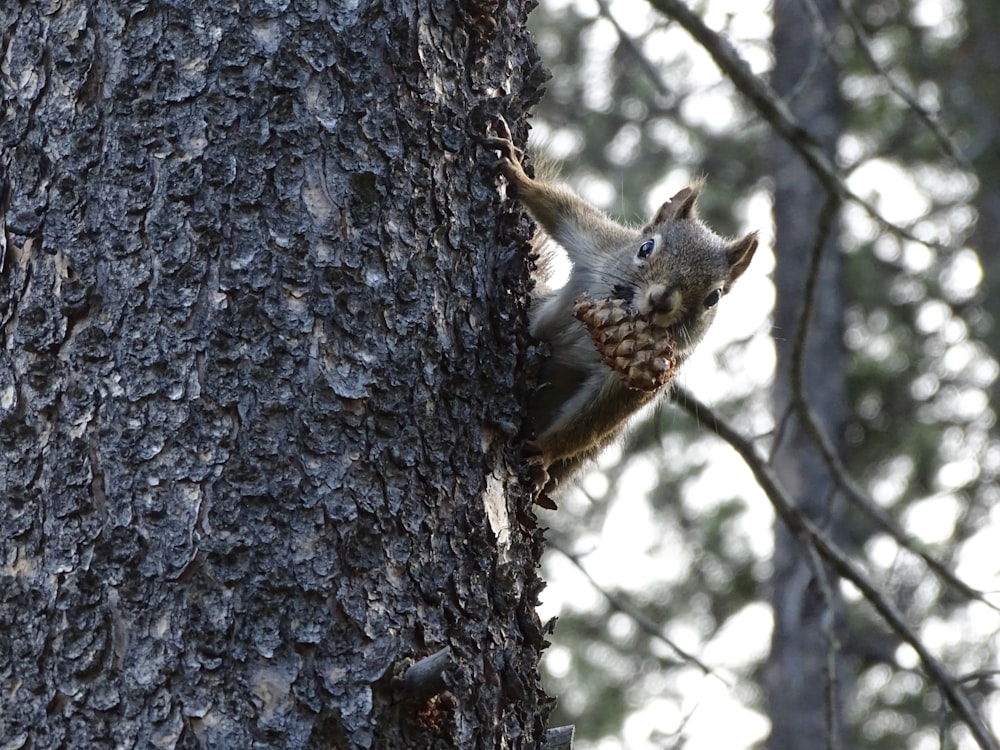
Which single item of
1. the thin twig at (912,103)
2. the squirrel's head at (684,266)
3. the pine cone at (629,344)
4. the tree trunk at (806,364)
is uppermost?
the tree trunk at (806,364)

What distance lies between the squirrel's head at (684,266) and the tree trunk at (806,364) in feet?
9.33

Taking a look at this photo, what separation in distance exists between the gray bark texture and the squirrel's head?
36.5 inches

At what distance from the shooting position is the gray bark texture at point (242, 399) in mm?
1771

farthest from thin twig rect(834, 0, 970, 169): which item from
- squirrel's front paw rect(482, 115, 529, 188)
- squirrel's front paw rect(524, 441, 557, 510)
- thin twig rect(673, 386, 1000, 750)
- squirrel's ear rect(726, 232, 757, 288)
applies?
squirrel's front paw rect(524, 441, 557, 510)

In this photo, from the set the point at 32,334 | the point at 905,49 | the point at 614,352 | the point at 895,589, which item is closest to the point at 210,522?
the point at 32,334

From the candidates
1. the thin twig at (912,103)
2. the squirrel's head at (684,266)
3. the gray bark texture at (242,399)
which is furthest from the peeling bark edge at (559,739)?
the thin twig at (912,103)

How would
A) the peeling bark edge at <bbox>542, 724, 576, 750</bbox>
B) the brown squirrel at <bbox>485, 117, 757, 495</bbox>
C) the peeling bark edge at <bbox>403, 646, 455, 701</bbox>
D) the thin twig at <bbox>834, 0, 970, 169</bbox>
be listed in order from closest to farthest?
A: the peeling bark edge at <bbox>403, 646, 455, 701</bbox> → the peeling bark edge at <bbox>542, 724, 576, 750</bbox> → the brown squirrel at <bbox>485, 117, 757, 495</bbox> → the thin twig at <bbox>834, 0, 970, 169</bbox>

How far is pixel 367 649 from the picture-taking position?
1823mm

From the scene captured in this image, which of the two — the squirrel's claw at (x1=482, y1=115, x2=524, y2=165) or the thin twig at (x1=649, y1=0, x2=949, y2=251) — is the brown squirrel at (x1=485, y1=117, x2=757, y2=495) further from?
the thin twig at (x1=649, y1=0, x2=949, y2=251)

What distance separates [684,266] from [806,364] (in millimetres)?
4241

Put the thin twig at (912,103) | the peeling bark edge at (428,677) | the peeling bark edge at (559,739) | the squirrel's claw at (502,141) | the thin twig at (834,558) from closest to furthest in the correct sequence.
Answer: the peeling bark edge at (428,677), the peeling bark edge at (559,739), the squirrel's claw at (502,141), the thin twig at (834,558), the thin twig at (912,103)

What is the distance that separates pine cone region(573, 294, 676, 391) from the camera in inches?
98.0

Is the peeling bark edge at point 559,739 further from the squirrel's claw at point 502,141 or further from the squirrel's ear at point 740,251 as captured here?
the squirrel's ear at point 740,251

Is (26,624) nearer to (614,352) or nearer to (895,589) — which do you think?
(614,352)
